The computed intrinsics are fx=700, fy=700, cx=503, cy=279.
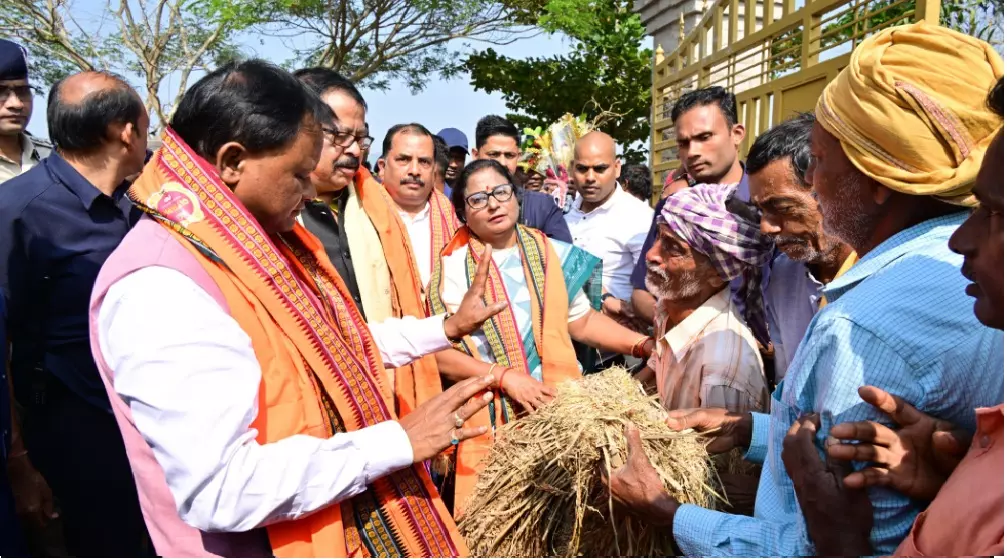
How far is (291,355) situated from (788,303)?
2047 millimetres

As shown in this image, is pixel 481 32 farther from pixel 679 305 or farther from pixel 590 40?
pixel 679 305

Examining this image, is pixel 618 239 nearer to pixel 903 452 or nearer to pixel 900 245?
pixel 900 245

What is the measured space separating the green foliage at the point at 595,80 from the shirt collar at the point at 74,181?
13.4 meters

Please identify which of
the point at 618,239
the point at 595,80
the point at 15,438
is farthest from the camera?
the point at 595,80

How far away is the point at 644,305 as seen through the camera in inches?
161

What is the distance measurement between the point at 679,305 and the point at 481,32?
46.3 ft

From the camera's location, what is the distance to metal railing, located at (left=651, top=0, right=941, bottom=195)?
5742mm

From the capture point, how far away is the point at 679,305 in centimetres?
279

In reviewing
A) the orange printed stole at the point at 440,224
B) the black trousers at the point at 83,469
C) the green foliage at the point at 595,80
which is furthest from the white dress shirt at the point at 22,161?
the green foliage at the point at 595,80

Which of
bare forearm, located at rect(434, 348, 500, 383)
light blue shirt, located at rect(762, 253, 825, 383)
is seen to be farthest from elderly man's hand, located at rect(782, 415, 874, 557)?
bare forearm, located at rect(434, 348, 500, 383)

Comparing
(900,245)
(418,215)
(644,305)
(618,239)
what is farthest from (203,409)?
(618,239)

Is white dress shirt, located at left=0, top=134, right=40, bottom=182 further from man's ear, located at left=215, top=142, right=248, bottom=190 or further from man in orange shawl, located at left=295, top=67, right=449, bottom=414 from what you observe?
man's ear, located at left=215, top=142, right=248, bottom=190

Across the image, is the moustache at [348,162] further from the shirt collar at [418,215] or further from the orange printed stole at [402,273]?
the shirt collar at [418,215]

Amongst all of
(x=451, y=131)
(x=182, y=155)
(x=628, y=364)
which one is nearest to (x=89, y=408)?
(x=182, y=155)
